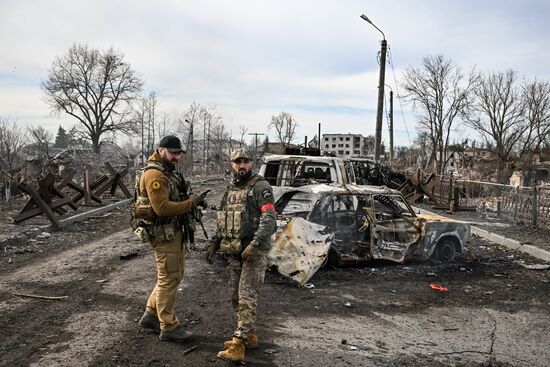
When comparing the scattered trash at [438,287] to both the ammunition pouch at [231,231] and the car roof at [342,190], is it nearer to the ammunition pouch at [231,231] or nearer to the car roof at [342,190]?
the car roof at [342,190]

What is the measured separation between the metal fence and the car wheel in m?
→ 5.05

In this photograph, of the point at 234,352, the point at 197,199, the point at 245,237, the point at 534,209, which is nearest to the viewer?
the point at 234,352

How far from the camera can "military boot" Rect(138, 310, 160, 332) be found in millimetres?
3904

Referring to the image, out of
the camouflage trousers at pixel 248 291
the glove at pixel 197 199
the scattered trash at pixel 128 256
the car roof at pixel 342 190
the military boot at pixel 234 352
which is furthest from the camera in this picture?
the scattered trash at pixel 128 256

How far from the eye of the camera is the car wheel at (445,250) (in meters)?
7.04

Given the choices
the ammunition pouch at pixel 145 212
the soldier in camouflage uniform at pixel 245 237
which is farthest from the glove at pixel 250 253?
the ammunition pouch at pixel 145 212

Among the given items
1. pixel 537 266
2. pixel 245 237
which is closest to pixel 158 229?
pixel 245 237

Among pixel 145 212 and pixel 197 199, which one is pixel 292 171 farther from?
pixel 145 212

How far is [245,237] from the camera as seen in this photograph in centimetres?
361

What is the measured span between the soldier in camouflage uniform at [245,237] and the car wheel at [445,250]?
4409mm

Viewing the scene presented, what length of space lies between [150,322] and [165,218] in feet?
3.50

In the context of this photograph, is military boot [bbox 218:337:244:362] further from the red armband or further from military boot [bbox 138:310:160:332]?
the red armband

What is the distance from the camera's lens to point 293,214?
6.53 m

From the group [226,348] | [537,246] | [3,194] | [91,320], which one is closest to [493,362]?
[226,348]
